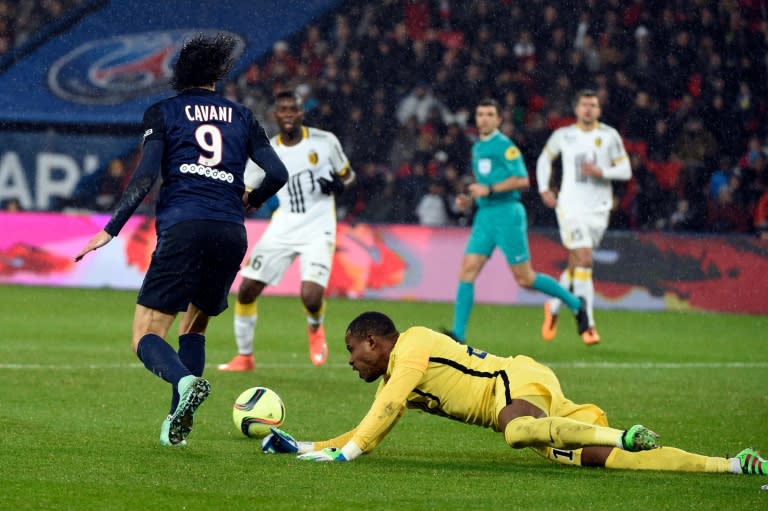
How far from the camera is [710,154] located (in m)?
20.0

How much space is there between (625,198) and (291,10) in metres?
9.45

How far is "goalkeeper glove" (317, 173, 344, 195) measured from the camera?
10.9 m

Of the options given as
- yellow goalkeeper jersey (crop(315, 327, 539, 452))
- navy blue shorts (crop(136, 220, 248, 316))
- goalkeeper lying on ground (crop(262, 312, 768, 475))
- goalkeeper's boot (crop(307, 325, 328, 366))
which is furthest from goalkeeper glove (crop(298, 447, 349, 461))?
goalkeeper's boot (crop(307, 325, 328, 366))

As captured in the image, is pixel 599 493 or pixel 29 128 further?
pixel 29 128

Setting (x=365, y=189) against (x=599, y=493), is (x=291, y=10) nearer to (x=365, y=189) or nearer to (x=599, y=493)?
(x=365, y=189)

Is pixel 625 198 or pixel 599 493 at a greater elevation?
pixel 625 198

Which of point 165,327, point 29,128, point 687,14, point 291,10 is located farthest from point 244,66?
point 165,327

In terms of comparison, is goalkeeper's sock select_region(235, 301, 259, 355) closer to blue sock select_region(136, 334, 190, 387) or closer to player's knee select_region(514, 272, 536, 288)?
player's knee select_region(514, 272, 536, 288)

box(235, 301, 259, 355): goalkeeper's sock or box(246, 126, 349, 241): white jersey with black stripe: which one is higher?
box(246, 126, 349, 241): white jersey with black stripe

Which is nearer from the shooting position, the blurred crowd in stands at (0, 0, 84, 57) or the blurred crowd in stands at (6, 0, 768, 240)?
the blurred crowd in stands at (6, 0, 768, 240)

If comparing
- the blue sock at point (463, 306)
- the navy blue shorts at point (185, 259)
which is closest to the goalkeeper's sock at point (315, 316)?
the blue sock at point (463, 306)

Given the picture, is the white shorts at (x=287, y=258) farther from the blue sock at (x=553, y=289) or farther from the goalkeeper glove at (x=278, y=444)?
the goalkeeper glove at (x=278, y=444)

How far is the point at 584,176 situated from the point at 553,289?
181 centimetres

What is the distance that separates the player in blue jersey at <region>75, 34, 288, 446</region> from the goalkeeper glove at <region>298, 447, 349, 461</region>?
2.04 feet
